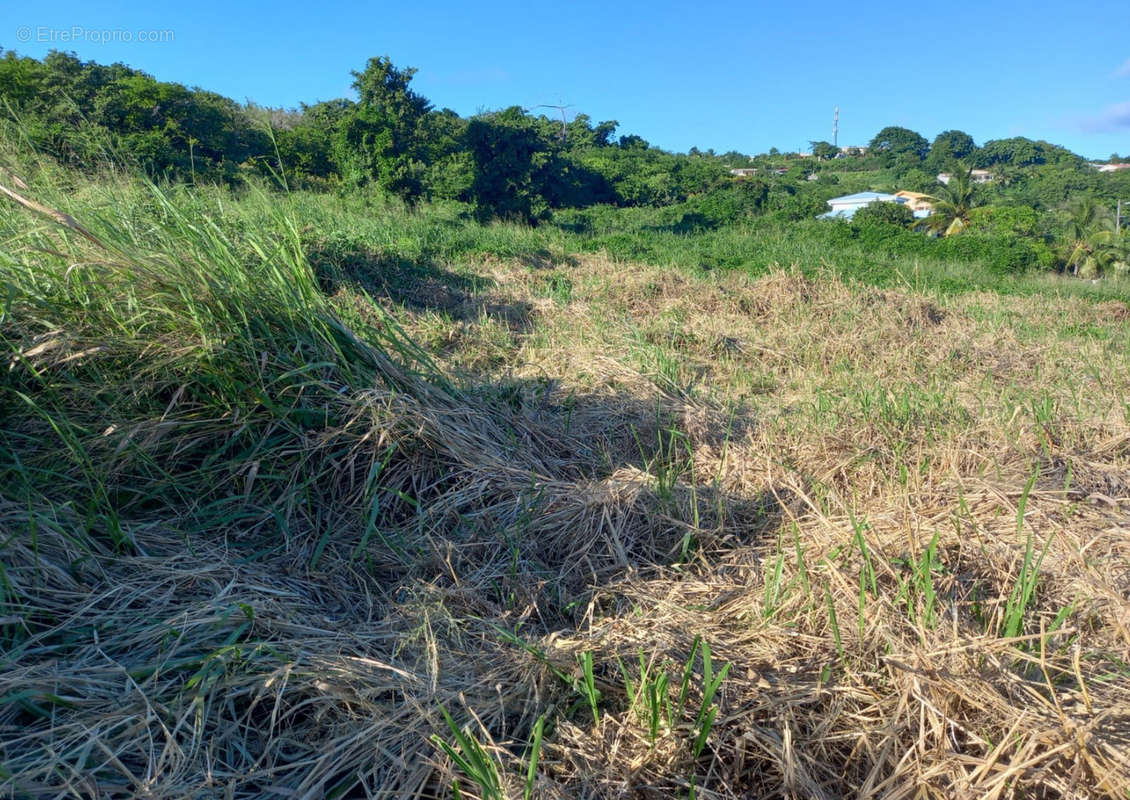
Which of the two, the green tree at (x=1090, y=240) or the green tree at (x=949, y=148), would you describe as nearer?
the green tree at (x=1090, y=240)

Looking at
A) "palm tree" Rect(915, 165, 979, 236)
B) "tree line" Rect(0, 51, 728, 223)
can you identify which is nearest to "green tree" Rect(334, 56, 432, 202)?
"tree line" Rect(0, 51, 728, 223)

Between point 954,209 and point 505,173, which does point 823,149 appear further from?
point 505,173

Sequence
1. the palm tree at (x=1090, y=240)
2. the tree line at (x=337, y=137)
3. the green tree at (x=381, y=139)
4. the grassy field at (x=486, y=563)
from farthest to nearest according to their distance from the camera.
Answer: the palm tree at (x=1090, y=240), the green tree at (x=381, y=139), the tree line at (x=337, y=137), the grassy field at (x=486, y=563)

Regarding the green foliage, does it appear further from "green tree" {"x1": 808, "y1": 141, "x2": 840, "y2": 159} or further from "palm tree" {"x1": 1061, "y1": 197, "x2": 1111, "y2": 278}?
"green tree" {"x1": 808, "y1": 141, "x2": 840, "y2": 159}

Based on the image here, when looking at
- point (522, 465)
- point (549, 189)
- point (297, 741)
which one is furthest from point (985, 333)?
point (549, 189)

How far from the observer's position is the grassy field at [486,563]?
146 centimetres

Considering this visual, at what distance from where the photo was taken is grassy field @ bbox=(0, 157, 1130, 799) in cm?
146

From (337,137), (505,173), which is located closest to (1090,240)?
(505,173)

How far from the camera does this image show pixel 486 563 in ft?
7.84

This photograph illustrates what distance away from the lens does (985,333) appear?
6766 mm

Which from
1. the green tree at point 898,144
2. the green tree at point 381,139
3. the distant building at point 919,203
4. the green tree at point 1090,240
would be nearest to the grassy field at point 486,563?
the green tree at point 381,139

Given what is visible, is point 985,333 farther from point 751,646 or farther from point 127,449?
point 127,449

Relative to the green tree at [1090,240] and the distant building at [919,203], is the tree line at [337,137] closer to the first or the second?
the green tree at [1090,240]

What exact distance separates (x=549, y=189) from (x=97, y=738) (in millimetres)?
16725
